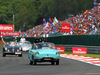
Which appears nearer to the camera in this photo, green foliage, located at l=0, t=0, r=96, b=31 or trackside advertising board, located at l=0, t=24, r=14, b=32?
green foliage, located at l=0, t=0, r=96, b=31

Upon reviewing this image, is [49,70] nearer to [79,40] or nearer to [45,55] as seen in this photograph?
[45,55]

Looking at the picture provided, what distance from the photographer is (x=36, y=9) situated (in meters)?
122

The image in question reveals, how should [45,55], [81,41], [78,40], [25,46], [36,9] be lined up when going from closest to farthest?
[45,55], [81,41], [78,40], [25,46], [36,9]

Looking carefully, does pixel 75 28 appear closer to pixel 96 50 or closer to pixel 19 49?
pixel 96 50

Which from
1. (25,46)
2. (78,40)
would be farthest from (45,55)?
(25,46)

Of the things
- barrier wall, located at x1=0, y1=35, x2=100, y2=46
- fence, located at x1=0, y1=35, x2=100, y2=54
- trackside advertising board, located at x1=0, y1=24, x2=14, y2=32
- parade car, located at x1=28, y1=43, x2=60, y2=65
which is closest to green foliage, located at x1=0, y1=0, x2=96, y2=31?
trackside advertising board, located at x1=0, y1=24, x2=14, y2=32

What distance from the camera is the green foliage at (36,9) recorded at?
78188 millimetres

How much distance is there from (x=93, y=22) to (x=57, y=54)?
878 inches

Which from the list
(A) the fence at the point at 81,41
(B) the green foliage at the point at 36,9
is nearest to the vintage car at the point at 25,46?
(A) the fence at the point at 81,41

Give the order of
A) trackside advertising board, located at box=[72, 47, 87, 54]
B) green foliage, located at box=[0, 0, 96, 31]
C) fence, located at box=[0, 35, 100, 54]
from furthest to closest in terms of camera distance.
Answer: green foliage, located at box=[0, 0, 96, 31] < trackside advertising board, located at box=[72, 47, 87, 54] < fence, located at box=[0, 35, 100, 54]

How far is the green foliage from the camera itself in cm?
7819

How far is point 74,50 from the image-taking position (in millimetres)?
36094

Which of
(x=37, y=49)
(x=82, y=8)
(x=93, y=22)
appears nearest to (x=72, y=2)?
(x=82, y=8)

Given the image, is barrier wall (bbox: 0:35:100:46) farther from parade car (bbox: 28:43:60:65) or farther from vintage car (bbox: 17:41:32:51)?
parade car (bbox: 28:43:60:65)
